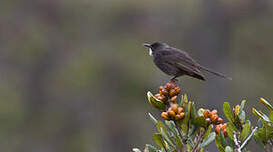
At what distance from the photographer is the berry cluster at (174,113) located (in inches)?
108

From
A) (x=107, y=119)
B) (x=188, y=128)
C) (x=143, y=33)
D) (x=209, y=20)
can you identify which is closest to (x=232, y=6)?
(x=209, y=20)

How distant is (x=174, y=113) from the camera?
274 cm

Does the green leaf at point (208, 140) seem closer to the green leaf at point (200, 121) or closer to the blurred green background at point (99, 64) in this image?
the green leaf at point (200, 121)

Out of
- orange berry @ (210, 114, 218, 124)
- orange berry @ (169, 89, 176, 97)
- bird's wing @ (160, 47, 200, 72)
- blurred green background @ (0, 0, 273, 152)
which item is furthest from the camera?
blurred green background @ (0, 0, 273, 152)

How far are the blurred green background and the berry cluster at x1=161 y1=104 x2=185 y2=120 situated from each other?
46.7 feet

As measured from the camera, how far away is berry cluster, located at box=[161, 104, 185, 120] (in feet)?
8.96

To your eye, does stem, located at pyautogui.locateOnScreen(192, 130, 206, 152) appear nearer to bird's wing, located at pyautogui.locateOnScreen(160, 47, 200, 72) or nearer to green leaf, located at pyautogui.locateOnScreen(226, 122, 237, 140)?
green leaf, located at pyautogui.locateOnScreen(226, 122, 237, 140)

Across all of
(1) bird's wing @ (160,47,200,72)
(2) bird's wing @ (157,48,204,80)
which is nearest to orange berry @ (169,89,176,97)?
(2) bird's wing @ (157,48,204,80)

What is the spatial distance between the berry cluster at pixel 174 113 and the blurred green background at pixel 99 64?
14230 mm

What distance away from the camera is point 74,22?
20.8 m

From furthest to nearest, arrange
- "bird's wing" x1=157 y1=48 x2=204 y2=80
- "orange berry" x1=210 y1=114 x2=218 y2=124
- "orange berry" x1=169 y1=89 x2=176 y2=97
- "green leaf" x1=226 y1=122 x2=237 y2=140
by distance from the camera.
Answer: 1. "bird's wing" x1=157 y1=48 x2=204 y2=80
2. "orange berry" x1=169 y1=89 x2=176 y2=97
3. "green leaf" x1=226 y1=122 x2=237 y2=140
4. "orange berry" x1=210 y1=114 x2=218 y2=124

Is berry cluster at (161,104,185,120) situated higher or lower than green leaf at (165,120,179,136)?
higher

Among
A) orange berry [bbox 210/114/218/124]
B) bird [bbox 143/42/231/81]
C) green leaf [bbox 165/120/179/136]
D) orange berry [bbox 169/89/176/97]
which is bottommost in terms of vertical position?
bird [bbox 143/42/231/81]

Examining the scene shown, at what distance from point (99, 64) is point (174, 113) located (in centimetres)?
1682
